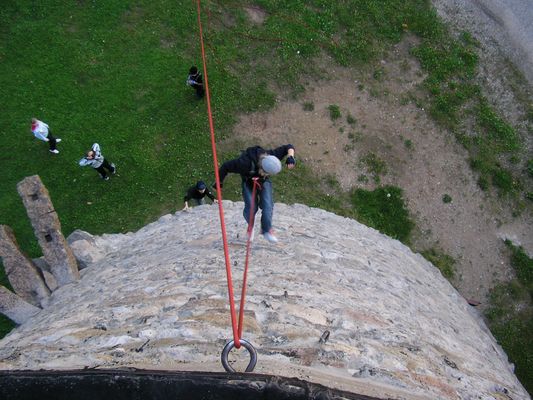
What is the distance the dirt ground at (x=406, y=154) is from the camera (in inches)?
376

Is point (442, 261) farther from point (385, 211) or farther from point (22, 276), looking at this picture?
point (22, 276)

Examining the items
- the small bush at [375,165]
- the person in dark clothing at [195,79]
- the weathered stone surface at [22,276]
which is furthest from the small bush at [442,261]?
the weathered stone surface at [22,276]

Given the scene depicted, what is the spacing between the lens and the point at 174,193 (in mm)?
9633

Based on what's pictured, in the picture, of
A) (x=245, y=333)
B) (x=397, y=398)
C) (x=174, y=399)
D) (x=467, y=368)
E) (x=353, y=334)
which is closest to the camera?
(x=174, y=399)

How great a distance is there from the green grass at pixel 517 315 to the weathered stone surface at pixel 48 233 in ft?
26.3

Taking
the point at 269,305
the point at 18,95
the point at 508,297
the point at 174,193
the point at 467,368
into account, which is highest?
the point at 467,368

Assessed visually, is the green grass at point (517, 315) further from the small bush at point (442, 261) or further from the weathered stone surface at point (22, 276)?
the weathered stone surface at point (22, 276)

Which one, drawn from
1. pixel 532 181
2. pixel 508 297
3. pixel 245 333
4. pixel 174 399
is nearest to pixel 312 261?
pixel 245 333

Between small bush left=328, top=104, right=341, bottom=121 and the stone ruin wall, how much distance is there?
389cm

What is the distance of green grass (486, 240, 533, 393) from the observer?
866 centimetres

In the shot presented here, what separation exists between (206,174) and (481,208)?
242 inches

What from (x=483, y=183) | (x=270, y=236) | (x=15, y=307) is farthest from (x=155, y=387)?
(x=483, y=183)

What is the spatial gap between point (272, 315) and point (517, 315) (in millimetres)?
7299

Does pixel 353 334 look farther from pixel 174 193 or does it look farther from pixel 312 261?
pixel 174 193
